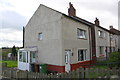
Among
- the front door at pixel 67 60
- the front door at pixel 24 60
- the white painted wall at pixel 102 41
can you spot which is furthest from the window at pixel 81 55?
the front door at pixel 24 60

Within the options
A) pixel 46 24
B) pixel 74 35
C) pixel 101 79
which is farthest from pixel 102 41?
pixel 101 79

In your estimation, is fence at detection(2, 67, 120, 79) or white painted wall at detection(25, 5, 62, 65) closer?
fence at detection(2, 67, 120, 79)

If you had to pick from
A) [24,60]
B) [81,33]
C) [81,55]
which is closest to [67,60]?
[81,55]

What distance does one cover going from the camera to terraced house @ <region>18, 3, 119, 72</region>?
14.2 m

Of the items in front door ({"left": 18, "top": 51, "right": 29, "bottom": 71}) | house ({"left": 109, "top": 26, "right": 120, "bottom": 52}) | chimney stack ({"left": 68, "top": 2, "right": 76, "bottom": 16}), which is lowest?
front door ({"left": 18, "top": 51, "right": 29, "bottom": 71})

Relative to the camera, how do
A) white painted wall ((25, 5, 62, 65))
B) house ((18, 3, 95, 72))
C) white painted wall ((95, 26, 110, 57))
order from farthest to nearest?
white painted wall ((95, 26, 110, 57)) → white painted wall ((25, 5, 62, 65)) → house ((18, 3, 95, 72))

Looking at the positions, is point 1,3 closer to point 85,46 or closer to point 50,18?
point 50,18

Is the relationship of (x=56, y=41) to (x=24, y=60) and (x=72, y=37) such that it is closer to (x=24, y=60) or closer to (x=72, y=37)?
(x=72, y=37)

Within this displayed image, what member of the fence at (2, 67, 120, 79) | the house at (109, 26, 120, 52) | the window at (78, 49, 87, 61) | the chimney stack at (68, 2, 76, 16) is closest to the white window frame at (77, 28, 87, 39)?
the window at (78, 49, 87, 61)

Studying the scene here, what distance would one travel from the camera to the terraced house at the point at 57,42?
14172 millimetres

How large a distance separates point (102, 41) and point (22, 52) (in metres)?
14.5

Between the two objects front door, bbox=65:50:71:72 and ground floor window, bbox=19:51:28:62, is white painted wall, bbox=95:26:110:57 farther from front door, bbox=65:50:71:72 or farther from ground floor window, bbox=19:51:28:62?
ground floor window, bbox=19:51:28:62

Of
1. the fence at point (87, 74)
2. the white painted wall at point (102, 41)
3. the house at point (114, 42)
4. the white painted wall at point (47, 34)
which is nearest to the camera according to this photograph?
the fence at point (87, 74)

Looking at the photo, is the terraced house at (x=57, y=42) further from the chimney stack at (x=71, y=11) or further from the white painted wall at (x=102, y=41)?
the chimney stack at (x=71, y=11)
